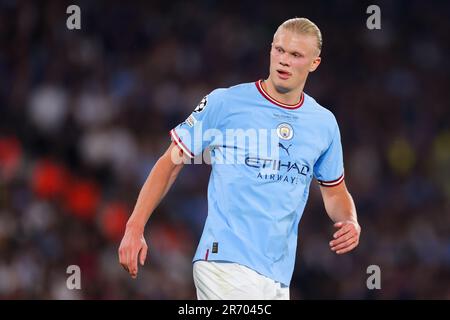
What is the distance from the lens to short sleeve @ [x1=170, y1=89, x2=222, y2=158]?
4777 millimetres

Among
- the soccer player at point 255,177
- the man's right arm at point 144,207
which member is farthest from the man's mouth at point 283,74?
the man's right arm at point 144,207

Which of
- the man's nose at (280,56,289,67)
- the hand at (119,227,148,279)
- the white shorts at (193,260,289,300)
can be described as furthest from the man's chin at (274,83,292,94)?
the hand at (119,227,148,279)

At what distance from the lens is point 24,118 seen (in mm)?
10172

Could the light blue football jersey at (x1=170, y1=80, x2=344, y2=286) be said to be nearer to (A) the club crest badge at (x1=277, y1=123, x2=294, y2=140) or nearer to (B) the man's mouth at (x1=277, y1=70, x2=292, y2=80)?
(A) the club crest badge at (x1=277, y1=123, x2=294, y2=140)

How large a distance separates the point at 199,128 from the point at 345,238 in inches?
36.2

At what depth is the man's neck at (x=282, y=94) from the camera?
489cm

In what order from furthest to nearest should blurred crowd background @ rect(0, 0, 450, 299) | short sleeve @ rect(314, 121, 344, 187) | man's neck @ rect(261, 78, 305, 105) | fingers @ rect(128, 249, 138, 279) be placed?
blurred crowd background @ rect(0, 0, 450, 299) < short sleeve @ rect(314, 121, 344, 187) < man's neck @ rect(261, 78, 305, 105) < fingers @ rect(128, 249, 138, 279)

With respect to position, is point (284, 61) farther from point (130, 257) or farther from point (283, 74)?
point (130, 257)

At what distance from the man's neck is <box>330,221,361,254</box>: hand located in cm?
68

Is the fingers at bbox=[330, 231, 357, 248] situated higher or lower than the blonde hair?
lower

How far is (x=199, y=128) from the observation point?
4.79 meters

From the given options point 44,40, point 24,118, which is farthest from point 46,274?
point 44,40

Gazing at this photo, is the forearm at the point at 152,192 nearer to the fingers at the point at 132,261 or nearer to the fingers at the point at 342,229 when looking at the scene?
the fingers at the point at 132,261

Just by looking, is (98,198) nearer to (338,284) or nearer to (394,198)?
(338,284)
